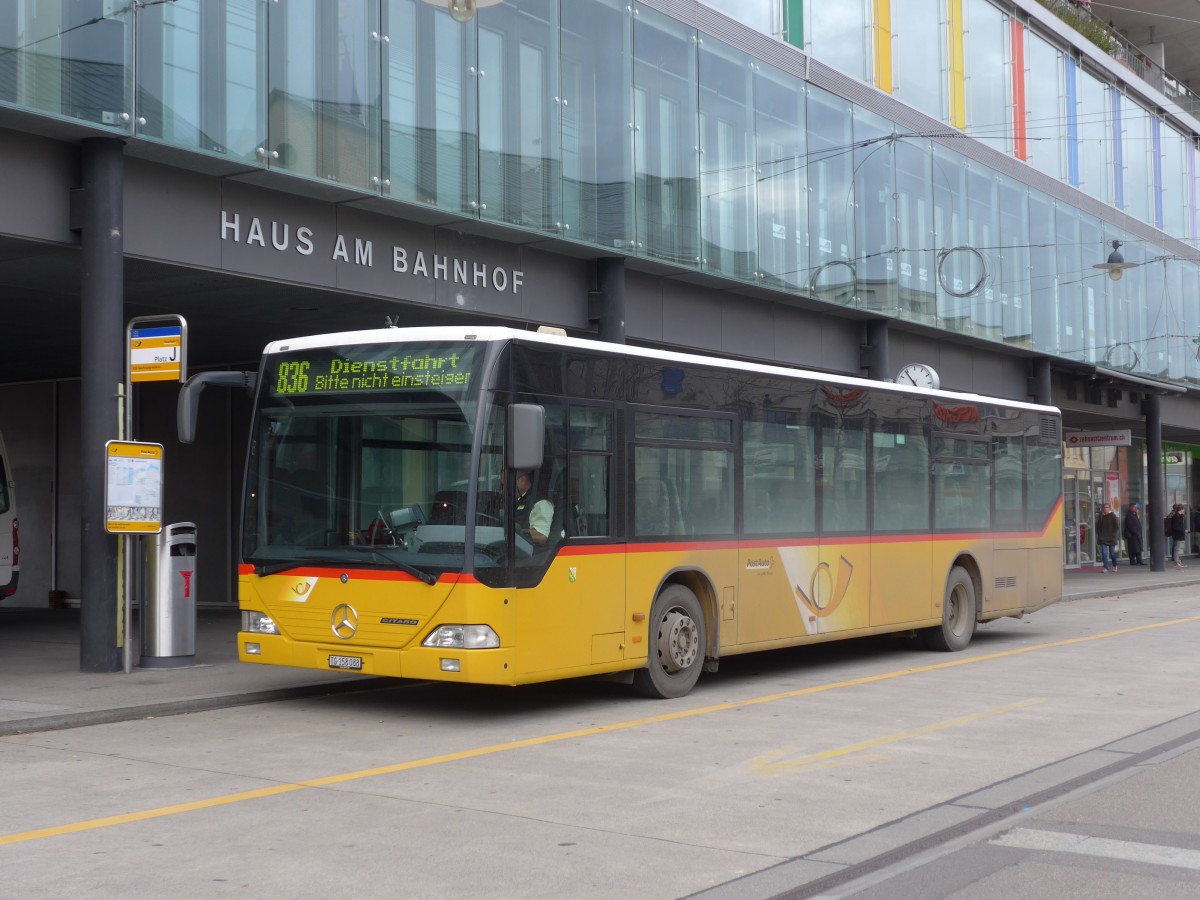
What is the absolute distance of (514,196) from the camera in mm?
17031

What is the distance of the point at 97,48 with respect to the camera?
1277cm

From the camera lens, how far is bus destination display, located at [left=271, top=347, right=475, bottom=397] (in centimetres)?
1019

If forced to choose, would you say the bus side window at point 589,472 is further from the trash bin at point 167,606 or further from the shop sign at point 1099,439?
the shop sign at point 1099,439

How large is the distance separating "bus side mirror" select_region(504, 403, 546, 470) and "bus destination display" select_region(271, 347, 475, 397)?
52cm

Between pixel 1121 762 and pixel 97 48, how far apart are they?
34.9ft

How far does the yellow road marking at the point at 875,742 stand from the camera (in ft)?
28.2

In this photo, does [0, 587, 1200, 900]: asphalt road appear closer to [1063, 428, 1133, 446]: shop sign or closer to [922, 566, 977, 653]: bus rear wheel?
[922, 566, 977, 653]: bus rear wheel

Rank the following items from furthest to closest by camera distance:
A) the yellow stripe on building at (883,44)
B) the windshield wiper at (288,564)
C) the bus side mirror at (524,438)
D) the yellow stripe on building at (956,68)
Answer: the yellow stripe on building at (956,68) < the yellow stripe on building at (883,44) < the windshield wiper at (288,564) < the bus side mirror at (524,438)

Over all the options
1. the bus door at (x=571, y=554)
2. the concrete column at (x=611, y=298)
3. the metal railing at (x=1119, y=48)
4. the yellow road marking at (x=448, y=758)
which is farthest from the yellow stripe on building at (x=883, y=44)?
the bus door at (x=571, y=554)

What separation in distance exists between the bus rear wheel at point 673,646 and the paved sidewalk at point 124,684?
2.72 m

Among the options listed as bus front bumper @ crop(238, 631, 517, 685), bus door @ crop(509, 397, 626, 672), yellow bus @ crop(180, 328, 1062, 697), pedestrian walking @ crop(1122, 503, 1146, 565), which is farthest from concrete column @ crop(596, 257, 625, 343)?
pedestrian walking @ crop(1122, 503, 1146, 565)

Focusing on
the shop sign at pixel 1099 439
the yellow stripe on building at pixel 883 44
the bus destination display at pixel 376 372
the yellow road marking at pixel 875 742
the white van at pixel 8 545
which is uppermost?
the yellow stripe on building at pixel 883 44

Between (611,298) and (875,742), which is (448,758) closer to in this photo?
(875,742)

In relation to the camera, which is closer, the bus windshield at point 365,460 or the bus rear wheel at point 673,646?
the bus windshield at point 365,460
